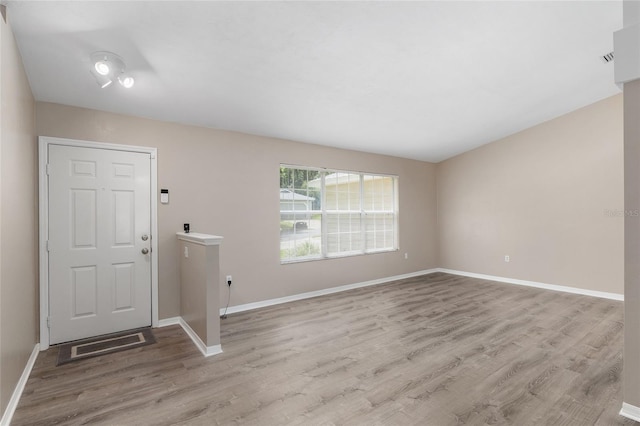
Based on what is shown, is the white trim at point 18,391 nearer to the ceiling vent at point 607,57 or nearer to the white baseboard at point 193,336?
the white baseboard at point 193,336

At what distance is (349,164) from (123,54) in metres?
3.60

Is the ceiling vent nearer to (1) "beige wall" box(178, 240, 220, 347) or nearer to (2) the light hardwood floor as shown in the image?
(2) the light hardwood floor

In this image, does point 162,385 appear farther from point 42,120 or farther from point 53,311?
point 42,120

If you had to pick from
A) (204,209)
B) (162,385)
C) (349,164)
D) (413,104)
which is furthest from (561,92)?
(162,385)

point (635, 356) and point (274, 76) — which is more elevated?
point (274, 76)

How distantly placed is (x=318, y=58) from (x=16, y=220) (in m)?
2.71

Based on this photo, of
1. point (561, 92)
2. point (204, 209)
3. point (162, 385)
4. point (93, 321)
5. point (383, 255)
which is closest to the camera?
point (162, 385)

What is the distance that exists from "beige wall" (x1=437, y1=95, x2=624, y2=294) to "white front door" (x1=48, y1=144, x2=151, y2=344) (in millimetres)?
5766

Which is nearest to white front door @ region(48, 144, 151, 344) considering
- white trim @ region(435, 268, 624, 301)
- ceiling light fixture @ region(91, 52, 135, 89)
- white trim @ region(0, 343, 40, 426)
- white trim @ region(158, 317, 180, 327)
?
white trim @ region(158, 317, 180, 327)

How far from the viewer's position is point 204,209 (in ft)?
12.6

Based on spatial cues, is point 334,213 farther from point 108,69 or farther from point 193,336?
point 108,69

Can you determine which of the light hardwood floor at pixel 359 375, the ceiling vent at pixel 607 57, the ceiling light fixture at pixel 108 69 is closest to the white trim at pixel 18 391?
the light hardwood floor at pixel 359 375

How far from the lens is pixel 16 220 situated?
2193 millimetres

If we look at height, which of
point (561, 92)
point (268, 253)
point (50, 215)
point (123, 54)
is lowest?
point (268, 253)
